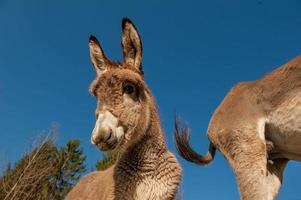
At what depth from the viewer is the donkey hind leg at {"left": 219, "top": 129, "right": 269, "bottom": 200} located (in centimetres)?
456

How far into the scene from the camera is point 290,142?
5.05m

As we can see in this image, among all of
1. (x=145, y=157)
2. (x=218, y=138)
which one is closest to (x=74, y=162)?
(x=218, y=138)

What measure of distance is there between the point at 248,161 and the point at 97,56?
8.54ft

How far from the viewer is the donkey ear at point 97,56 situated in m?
3.53

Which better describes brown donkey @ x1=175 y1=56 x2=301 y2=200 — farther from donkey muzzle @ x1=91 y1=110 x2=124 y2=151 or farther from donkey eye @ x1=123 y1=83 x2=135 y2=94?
donkey muzzle @ x1=91 y1=110 x2=124 y2=151

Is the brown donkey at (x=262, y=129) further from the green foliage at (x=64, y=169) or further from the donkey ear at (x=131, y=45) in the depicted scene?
the green foliage at (x=64, y=169)

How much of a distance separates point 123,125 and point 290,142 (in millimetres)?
3211

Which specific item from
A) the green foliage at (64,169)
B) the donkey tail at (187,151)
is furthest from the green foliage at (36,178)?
the donkey tail at (187,151)

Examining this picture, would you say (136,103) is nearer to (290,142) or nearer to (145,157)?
(145,157)

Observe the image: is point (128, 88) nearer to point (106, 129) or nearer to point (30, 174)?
point (106, 129)

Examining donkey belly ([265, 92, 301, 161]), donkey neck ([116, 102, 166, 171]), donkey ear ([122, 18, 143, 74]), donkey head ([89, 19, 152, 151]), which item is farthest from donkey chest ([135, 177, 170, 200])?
donkey belly ([265, 92, 301, 161])

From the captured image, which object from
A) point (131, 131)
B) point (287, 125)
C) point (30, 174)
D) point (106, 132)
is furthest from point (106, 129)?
point (30, 174)

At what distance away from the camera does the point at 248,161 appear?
187 inches

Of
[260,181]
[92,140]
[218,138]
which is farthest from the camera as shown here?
[218,138]
